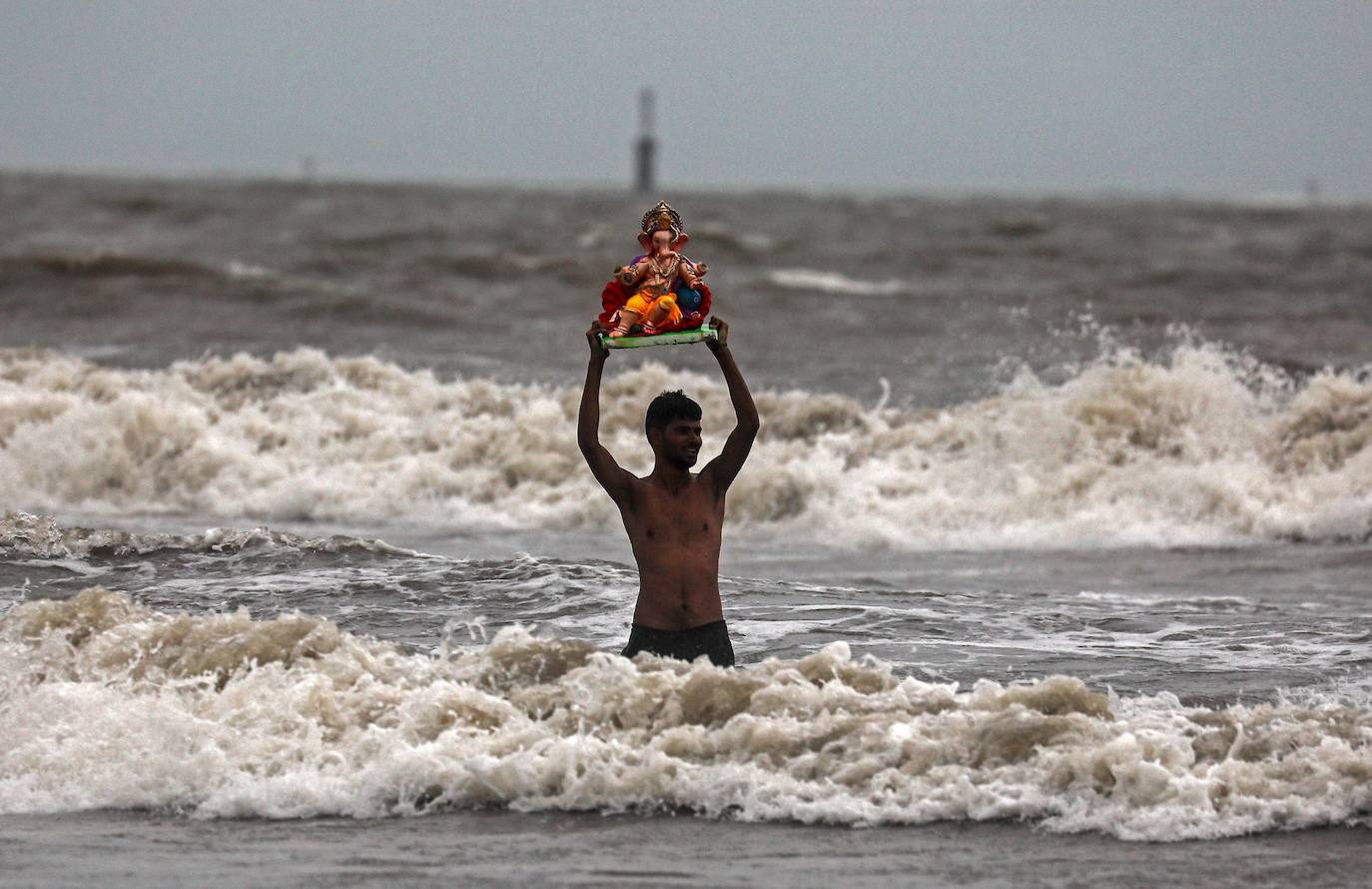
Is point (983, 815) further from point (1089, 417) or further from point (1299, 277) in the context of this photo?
point (1299, 277)

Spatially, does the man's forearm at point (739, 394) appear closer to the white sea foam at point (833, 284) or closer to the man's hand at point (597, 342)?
the man's hand at point (597, 342)

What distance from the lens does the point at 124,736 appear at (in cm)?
646

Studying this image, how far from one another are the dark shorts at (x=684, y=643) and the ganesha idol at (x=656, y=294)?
1.11 metres

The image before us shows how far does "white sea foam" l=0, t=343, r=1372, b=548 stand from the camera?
13.7 m

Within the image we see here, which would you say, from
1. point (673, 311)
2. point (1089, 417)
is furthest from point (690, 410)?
point (1089, 417)

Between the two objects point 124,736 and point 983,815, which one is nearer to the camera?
point 983,815

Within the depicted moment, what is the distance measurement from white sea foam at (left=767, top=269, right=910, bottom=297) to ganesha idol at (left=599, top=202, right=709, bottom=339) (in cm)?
1957

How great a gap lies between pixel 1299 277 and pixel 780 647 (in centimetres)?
2127

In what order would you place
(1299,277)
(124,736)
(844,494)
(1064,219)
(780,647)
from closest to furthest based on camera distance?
(124,736)
(780,647)
(844,494)
(1299,277)
(1064,219)

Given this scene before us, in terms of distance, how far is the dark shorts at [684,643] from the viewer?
688 centimetres

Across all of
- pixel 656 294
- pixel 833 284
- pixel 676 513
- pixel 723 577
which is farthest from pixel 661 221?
pixel 833 284

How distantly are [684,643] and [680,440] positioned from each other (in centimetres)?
76

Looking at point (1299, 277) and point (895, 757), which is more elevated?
point (1299, 277)

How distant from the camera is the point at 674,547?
6848 mm
